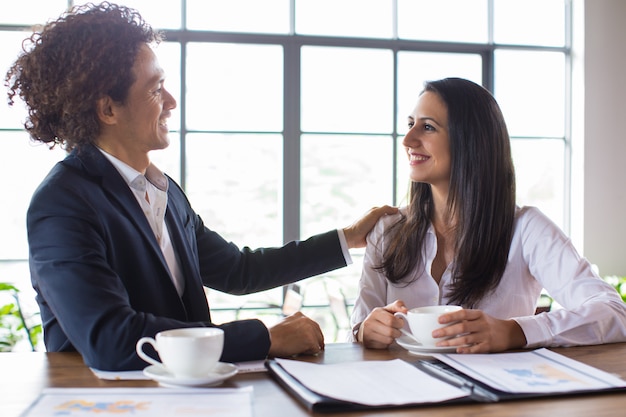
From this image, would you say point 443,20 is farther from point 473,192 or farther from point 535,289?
point 535,289

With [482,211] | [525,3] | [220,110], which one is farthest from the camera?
[525,3]

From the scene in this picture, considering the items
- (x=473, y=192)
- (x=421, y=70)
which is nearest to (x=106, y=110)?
(x=473, y=192)

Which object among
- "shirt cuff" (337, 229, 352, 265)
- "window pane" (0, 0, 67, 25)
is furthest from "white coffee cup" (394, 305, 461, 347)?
"window pane" (0, 0, 67, 25)

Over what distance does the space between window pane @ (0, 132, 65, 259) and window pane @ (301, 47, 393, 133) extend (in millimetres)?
1737

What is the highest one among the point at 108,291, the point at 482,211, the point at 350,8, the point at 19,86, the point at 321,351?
the point at 350,8

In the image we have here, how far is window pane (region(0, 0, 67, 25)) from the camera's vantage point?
452 cm

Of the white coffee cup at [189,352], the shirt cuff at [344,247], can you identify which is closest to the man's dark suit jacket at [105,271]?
the white coffee cup at [189,352]

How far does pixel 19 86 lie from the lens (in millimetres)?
1731

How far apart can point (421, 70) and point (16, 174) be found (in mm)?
2904

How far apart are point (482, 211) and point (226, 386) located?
1.08m

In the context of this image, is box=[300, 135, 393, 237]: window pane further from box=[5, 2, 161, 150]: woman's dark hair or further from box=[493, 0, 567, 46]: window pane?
box=[5, 2, 161, 150]: woman's dark hair

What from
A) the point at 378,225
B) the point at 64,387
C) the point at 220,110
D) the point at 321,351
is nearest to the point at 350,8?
Result: the point at 220,110

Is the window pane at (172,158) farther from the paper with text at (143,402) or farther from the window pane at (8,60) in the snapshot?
the paper with text at (143,402)

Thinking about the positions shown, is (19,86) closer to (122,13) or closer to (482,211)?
(122,13)
